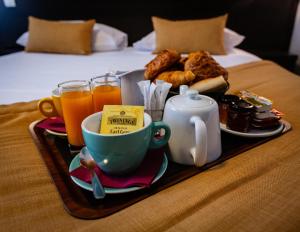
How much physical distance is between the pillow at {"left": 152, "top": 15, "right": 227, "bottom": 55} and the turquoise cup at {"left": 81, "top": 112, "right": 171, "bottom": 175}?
161 cm

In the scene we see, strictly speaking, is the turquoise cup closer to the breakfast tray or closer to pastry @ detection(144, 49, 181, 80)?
the breakfast tray

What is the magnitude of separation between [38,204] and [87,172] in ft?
0.33

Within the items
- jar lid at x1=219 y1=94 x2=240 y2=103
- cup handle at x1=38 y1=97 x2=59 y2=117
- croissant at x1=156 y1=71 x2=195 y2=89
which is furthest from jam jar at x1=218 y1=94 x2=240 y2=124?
cup handle at x1=38 y1=97 x2=59 y2=117

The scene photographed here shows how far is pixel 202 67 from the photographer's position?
2.39 feet

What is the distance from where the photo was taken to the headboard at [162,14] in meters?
2.21

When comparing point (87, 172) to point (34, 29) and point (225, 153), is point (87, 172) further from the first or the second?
point (34, 29)

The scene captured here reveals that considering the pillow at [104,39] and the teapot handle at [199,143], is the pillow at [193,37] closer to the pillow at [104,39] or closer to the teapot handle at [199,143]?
the pillow at [104,39]

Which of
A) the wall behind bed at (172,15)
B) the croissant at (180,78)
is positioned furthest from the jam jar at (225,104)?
the wall behind bed at (172,15)

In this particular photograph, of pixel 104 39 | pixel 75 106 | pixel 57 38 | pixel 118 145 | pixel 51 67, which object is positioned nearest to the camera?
pixel 118 145

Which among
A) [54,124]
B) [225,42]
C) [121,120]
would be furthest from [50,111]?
[225,42]

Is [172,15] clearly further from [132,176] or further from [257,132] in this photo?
[132,176]

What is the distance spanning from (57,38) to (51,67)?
0.42 meters

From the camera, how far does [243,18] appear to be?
7.99 feet

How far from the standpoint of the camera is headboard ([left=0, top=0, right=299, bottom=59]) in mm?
2209
